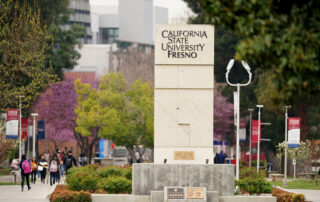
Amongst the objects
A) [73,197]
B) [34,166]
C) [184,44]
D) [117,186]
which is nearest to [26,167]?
[34,166]

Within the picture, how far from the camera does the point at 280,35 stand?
38.0 feet

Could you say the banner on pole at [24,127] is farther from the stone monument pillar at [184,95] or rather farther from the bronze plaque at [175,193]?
the bronze plaque at [175,193]

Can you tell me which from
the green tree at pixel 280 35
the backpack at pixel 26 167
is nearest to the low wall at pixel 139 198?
the backpack at pixel 26 167

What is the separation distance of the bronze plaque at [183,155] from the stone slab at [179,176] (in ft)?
1.39

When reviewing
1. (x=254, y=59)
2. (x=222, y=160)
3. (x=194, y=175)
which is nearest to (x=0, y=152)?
(x=222, y=160)

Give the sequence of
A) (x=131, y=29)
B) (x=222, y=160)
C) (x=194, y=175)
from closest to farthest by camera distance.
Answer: (x=194, y=175) → (x=222, y=160) → (x=131, y=29)

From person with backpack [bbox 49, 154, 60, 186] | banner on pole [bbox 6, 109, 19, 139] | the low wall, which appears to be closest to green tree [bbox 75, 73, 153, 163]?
banner on pole [bbox 6, 109, 19, 139]

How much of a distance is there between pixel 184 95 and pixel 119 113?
37.2 meters

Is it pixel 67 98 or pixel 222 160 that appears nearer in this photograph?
pixel 222 160

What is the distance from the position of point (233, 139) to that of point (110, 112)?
1075cm

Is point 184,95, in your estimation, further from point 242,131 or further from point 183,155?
point 242,131

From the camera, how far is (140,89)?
2506 inches

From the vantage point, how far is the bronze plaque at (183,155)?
25.9m

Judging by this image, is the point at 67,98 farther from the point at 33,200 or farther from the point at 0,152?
the point at 33,200
